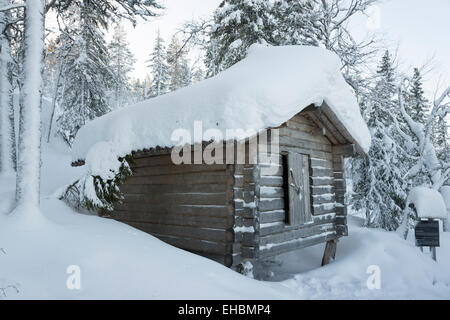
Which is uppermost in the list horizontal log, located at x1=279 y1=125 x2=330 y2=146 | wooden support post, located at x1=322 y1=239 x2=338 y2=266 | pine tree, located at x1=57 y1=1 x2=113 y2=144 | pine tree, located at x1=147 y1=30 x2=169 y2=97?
pine tree, located at x1=147 y1=30 x2=169 y2=97

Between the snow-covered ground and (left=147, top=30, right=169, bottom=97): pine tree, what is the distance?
90.4 ft

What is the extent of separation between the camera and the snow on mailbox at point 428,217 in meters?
7.78

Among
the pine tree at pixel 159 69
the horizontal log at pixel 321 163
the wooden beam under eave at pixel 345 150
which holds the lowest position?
the horizontal log at pixel 321 163

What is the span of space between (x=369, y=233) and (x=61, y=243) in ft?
26.8

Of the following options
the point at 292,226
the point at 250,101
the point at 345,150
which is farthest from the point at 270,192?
the point at 345,150

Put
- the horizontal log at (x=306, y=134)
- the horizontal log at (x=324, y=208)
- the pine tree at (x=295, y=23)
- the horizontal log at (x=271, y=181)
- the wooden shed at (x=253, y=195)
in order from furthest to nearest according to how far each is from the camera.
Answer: the pine tree at (x=295, y=23), the horizontal log at (x=324, y=208), the horizontal log at (x=306, y=134), the horizontal log at (x=271, y=181), the wooden shed at (x=253, y=195)

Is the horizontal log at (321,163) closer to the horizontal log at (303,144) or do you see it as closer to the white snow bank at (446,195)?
the horizontal log at (303,144)

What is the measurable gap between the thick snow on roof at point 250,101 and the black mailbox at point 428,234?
252 centimetres

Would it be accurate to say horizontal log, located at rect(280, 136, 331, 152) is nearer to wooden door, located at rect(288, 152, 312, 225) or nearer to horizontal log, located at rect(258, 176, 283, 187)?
wooden door, located at rect(288, 152, 312, 225)

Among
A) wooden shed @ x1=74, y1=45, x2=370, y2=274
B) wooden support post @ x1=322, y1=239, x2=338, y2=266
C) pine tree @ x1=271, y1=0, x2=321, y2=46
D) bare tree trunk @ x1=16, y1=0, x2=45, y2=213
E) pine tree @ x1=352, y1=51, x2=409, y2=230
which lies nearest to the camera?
bare tree trunk @ x1=16, y1=0, x2=45, y2=213

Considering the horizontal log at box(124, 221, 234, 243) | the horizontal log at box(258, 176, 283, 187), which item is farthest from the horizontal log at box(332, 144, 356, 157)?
the horizontal log at box(124, 221, 234, 243)

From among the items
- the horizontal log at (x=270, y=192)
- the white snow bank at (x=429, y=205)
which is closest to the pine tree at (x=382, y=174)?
the white snow bank at (x=429, y=205)

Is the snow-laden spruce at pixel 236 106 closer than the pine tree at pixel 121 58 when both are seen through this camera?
Yes

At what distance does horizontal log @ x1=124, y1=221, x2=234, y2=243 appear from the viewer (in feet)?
19.0
